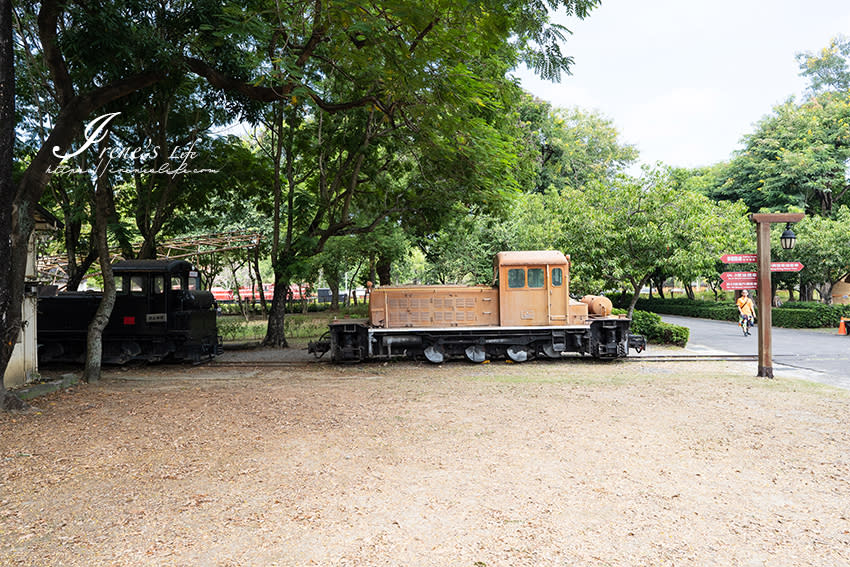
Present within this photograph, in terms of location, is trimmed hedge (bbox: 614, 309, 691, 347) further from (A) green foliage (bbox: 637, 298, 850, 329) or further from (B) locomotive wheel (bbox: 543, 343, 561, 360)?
(A) green foliage (bbox: 637, 298, 850, 329)

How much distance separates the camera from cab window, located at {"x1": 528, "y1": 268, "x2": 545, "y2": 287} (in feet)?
44.7

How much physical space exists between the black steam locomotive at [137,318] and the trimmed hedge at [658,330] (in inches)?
482

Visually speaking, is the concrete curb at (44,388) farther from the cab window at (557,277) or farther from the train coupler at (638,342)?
A: the train coupler at (638,342)

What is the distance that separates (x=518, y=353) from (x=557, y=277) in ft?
7.18

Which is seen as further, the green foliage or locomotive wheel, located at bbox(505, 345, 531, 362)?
the green foliage

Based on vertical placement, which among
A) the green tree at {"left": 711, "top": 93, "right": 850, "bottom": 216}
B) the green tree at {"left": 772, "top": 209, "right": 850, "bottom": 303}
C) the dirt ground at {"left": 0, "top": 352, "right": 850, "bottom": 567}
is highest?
the green tree at {"left": 711, "top": 93, "right": 850, "bottom": 216}

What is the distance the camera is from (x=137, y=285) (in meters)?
13.4

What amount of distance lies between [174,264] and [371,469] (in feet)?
33.6

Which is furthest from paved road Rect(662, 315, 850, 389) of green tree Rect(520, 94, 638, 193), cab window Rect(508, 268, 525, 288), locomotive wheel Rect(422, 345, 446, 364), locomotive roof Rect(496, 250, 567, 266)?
green tree Rect(520, 94, 638, 193)

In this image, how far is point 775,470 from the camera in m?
5.27

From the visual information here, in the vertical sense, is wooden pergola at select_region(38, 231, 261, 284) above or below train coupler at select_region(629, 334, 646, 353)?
above

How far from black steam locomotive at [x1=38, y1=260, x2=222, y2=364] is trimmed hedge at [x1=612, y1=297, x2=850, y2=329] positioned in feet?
82.1

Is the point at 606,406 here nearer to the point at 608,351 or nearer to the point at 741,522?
the point at 741,522

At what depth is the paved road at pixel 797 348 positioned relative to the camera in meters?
11.9
